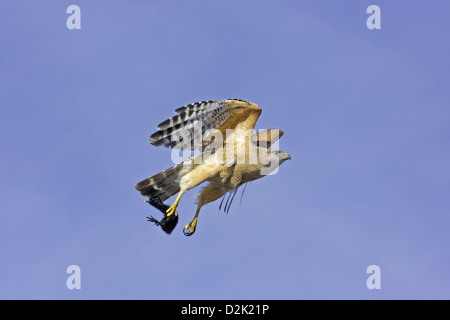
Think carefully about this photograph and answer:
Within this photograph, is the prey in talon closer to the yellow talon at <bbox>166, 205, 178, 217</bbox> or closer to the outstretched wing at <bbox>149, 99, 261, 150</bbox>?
the yellow talon at <bbox>166, 205, 178, 217</bbox>

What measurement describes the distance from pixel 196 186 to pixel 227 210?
94 centimetres

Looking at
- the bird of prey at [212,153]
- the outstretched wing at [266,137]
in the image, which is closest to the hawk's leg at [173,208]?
the bird of prey at [212,153]

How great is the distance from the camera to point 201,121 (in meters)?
17.8

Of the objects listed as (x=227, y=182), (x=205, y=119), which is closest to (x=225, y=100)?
(x=205, y=119)

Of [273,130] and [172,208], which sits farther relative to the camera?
[273,130]

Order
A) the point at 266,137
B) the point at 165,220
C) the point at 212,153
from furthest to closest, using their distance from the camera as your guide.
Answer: the point at 266,137, the point at 212,153, the point at 165,220

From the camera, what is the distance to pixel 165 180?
18.6 m

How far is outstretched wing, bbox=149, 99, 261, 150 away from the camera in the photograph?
1752 centimetres

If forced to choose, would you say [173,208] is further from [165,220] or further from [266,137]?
[266,137]

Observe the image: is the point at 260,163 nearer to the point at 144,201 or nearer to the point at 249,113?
the point at 249,113

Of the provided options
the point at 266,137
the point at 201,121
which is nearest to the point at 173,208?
the point at 201,121

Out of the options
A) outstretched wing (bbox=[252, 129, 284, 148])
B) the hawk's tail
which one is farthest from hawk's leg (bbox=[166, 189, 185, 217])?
outstretched wing (bbox=[252, 129, 284, 148])

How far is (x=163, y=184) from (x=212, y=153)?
1.28 m

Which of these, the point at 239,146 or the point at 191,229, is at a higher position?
the point at 239,146
